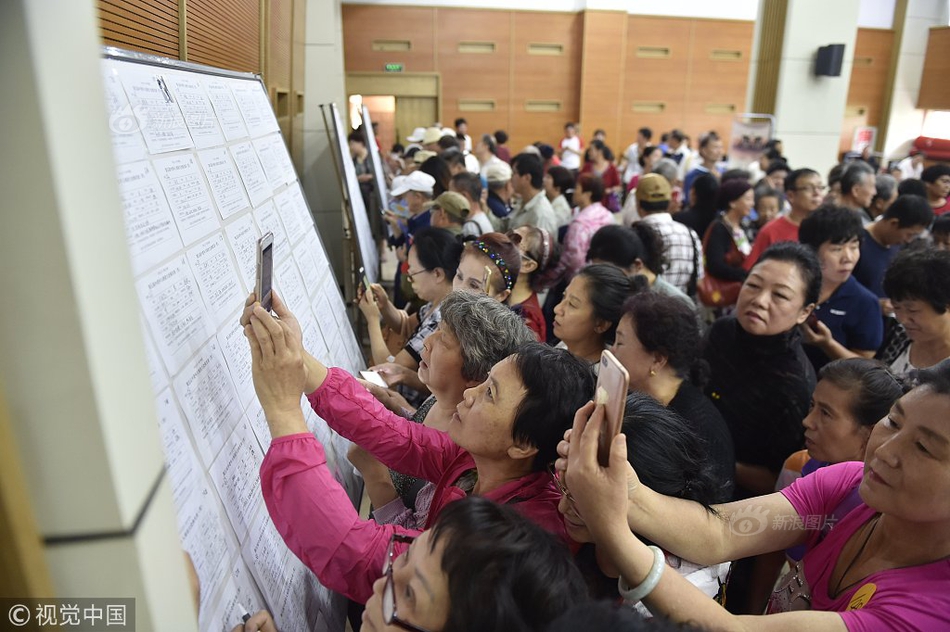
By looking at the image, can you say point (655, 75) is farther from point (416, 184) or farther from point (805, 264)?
point (805, 264)

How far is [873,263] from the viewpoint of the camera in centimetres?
350

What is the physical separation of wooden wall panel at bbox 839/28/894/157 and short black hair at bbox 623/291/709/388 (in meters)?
14.4

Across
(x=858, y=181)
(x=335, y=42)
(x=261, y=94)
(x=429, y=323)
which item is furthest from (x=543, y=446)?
(x=335, y=42)

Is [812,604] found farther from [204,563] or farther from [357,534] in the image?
[204,563]

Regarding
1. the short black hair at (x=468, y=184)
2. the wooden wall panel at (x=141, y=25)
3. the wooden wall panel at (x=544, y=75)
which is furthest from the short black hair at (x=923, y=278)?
the wooden wall panel at (x=544, y=75)

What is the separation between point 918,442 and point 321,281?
1.98 metres

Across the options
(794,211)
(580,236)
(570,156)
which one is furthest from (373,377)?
(570,156)

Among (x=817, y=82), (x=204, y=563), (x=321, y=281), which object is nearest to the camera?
(x=204, y=563)

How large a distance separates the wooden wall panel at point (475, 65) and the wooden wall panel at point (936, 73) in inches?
355

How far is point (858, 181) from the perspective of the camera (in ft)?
13.8

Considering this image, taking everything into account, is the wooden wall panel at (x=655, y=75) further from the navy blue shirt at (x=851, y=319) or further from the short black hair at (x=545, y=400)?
the short black hair at (x=545, y=400)

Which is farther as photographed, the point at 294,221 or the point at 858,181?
the point at 858,181

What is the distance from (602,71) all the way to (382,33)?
4.45 meters

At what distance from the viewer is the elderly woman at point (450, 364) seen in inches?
68.1
